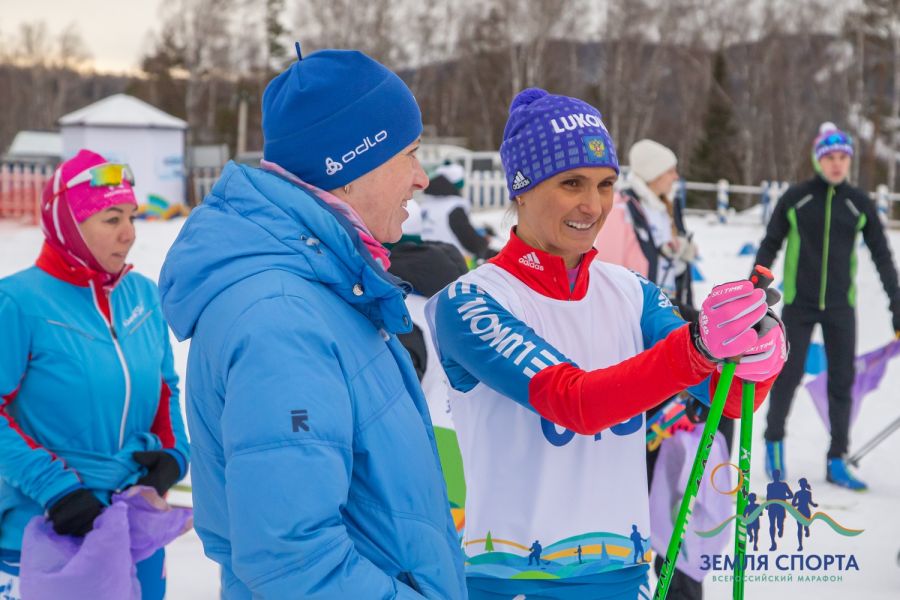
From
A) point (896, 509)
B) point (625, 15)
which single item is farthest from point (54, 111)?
point (896, 509)

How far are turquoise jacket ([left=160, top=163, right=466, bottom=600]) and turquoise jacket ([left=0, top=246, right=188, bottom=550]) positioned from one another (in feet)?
4.16

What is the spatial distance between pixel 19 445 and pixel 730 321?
1.86 m

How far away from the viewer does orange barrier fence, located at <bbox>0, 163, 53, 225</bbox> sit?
54.9 ft

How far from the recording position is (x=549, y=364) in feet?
5.71

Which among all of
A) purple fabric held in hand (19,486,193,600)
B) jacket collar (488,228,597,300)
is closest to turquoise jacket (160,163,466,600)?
jacket collar (488,228,597,300)

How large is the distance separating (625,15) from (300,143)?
32037 millimetres

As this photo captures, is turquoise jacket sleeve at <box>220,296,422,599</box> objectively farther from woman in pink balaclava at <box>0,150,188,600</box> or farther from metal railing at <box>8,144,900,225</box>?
metal railing at <box>8,144,900,225</box>

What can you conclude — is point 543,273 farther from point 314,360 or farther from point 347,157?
point 314,360

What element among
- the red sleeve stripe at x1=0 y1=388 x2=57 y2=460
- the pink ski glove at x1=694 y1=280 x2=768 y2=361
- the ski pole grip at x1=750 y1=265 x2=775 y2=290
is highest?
the ski pole grip at x1=750 y1=265 x2=775 y2=290

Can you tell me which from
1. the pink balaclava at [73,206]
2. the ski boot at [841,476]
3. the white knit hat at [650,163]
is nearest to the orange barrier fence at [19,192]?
the white knit hat at [650,163]

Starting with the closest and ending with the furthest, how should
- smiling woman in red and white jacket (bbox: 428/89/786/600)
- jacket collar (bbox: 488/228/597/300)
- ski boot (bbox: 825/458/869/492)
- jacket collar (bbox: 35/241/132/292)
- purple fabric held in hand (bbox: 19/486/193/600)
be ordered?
1. smiling woman in red and white jacket (bbox: 428/89/786/600)
2. jacket collar (bbox: 488/228/597/300)
3. purple fabric held in hand (bbox: 19/486/193/600)
4. jacket collar (bbox: 35/241/132/292)
5. ski boot (bbox: 825/458/869/492)

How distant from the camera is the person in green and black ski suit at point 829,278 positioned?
5250mm

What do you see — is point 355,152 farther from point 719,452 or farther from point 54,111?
point 54,111

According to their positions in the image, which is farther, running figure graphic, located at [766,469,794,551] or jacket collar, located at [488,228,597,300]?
running figure graphic, located at [766,469,794,551]
